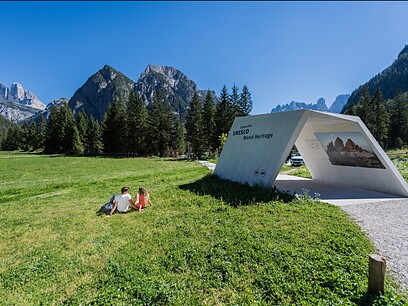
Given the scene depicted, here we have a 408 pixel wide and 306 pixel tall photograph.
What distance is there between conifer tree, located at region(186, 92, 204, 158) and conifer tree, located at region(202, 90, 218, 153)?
42.5 inches

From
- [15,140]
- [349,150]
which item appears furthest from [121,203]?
[15,140]

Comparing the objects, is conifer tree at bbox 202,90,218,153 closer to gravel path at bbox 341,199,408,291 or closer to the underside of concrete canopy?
the underside of concrete canopy

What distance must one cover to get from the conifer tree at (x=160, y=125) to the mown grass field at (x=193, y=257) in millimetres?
47424

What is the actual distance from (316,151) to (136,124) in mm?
48696

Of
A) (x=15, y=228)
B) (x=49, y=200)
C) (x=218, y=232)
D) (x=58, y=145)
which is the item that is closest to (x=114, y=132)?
(x=58, y=145)

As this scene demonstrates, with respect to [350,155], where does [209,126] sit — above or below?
above

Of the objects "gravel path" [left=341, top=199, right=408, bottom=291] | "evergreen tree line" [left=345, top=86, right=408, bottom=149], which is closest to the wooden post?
"gravel path" [left=341, top=199, right=408, bottom=291]

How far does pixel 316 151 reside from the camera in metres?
15.0

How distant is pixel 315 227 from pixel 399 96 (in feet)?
276

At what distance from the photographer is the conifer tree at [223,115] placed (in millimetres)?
49875

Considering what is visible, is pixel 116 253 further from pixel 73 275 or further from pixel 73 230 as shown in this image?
pixel 73 230

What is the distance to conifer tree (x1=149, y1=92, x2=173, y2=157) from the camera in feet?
184

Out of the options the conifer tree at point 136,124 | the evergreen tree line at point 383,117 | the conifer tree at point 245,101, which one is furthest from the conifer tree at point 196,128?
the evergreen tree line at point 383,117

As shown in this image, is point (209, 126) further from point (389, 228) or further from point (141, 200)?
point (389, 228)
